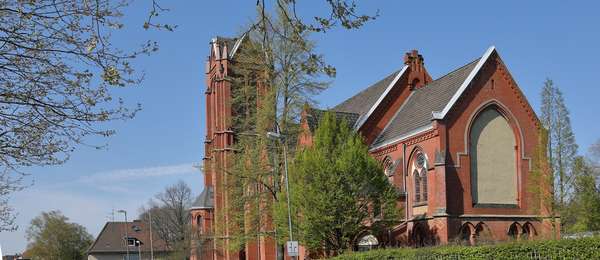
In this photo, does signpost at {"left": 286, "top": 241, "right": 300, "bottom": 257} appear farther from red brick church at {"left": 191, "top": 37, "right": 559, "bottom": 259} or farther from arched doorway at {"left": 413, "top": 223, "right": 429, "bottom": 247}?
arched doorway at {"left": 413, "top": 223, "right": 429, "bottom": 247}

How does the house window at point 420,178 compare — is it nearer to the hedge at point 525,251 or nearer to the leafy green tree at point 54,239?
the hedge at point 525,251

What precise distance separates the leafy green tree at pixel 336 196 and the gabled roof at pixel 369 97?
22.0ft

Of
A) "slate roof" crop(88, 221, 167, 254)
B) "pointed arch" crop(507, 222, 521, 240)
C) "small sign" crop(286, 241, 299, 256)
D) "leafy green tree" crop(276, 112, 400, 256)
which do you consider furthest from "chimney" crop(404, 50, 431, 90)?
"slate roof" crop(88, 221, 167, 254)

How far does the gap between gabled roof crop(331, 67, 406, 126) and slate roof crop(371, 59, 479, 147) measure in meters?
1.45

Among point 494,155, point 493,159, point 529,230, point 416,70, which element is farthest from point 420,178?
point 416,70

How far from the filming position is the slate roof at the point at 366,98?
1713 inches

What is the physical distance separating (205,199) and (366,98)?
870 inches

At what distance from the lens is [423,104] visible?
39.1 m

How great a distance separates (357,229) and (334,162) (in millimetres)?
3327

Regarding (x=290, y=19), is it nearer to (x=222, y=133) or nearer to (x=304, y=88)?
(x=304, y=88)

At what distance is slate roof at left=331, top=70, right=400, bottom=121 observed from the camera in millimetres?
43500

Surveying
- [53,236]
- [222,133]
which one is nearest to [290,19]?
[222,133]

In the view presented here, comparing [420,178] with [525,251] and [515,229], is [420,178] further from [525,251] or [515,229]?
[525,251]

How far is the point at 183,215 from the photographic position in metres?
89.9
